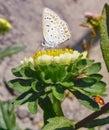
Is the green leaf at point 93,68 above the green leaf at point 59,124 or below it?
above

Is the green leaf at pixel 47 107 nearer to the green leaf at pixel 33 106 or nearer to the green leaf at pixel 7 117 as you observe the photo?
the green leaf at pixel 33 106

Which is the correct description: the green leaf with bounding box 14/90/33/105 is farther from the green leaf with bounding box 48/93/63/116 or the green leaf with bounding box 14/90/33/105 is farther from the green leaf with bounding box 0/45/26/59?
the green leaf with bounding box 0/45/26/59

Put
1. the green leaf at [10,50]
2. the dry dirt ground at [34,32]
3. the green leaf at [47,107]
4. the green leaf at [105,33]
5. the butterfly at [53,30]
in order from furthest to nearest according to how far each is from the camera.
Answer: the dry dirt ground at [34,32], the green leaf at [10,50], the butterfly at [53,30], the green leaf at [47,107], the green leaf at [105,33]

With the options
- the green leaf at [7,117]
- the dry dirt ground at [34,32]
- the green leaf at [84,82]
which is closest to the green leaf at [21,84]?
the green leaf at [84,82]

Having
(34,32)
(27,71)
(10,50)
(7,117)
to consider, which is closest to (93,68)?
(27,71)

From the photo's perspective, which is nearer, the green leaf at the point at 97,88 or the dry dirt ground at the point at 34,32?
the green leaf at the point at 97,88

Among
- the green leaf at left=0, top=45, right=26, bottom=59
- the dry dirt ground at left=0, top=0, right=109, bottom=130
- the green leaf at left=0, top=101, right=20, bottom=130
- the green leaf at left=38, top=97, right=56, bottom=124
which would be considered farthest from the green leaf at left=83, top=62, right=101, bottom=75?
the dry dirt ground at left=0, top=0, right=109, bottom=130
